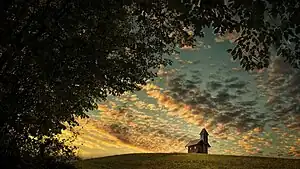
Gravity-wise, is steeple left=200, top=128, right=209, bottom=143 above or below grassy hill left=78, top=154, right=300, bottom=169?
above

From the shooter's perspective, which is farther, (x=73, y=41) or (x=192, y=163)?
(x=192, y=163)

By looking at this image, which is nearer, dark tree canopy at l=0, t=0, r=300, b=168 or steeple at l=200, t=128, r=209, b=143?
dark tree canopy at l=0, t=0, r=300, b=168

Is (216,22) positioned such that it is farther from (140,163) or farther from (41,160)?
(140,163)

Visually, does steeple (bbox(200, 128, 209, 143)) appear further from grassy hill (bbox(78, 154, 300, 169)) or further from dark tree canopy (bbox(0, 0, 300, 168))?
dark tree canopy (bbox(0, 0, 300, 168))

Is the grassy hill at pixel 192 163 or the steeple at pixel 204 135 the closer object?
the grassy hill at pixel 192 163

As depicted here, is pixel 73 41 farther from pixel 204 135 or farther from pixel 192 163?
pixel 204 135

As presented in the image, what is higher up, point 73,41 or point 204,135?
point 204,135

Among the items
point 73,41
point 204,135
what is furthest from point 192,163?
point 204,135

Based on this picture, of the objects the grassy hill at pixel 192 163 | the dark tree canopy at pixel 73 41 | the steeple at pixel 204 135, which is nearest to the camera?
the dark tree canopy at pixel 73 41

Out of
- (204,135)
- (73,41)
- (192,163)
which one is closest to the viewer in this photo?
(73,41)

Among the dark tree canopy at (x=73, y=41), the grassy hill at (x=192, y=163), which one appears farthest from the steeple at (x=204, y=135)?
the dark tree canopy at (x=73, y=41)

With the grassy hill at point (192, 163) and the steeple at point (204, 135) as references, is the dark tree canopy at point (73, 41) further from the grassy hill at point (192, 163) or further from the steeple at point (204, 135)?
the steeple at point (204, 135)

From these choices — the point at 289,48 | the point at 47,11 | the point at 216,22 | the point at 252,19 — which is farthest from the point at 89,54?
the point at 289,48

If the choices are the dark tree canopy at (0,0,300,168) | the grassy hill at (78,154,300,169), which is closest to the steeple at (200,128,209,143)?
the grassy hill at (78,154,300,169)
